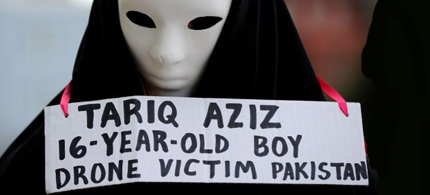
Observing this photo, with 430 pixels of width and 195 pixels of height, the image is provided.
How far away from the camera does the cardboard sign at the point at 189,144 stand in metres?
0.97

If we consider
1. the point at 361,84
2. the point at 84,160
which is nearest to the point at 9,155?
the point at 84,160

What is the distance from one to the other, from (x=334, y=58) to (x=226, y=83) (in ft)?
3.35

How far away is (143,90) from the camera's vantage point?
3.57 feet

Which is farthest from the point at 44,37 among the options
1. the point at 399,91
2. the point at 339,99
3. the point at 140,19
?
the point at 399,91

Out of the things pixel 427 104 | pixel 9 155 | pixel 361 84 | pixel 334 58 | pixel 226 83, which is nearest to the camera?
pixel 427 104

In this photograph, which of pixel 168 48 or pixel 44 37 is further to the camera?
pixel 44 37

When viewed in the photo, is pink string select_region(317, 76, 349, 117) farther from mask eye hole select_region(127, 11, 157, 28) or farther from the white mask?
mask eye hole select_region(127, 11, 157, 28)

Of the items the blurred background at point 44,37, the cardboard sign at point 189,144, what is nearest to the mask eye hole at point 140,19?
the cardboard sign at point 189,144

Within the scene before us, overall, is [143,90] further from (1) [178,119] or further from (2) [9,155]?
(2) [9,155]

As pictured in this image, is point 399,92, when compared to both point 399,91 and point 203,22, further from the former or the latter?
point 203,22

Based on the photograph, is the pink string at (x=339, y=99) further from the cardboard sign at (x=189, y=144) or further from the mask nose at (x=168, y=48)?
the mask nose at (x=168, y=48)

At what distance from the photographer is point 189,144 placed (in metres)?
0.98

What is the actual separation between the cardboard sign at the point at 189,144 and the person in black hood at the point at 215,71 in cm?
6

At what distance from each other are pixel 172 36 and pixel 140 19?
0.25 feet
